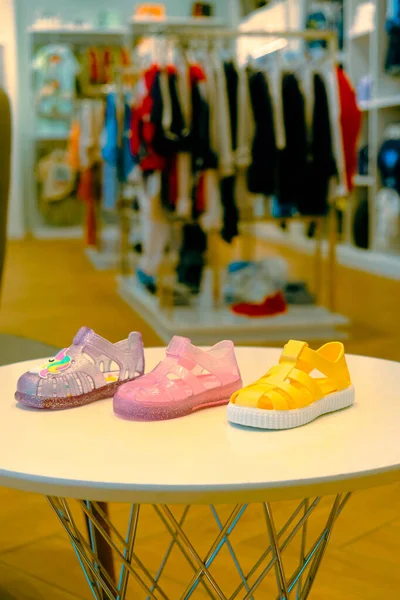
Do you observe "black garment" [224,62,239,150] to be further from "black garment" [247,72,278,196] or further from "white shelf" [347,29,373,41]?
"white shelf" [347,29,373,41]

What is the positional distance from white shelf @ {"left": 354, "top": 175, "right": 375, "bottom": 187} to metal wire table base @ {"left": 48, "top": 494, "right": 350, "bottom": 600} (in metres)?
4.92

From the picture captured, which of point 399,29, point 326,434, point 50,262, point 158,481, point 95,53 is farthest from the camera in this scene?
point 95,53

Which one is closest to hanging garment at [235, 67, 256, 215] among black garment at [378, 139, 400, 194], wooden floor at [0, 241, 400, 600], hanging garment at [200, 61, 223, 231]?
hanging garment at [200, 61, 223, 231]

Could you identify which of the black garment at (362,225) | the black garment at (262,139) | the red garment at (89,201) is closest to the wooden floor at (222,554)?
the black garment at (262,139)

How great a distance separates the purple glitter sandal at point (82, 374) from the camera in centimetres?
107

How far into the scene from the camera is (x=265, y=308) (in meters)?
4.26

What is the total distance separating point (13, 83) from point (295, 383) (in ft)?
30.5

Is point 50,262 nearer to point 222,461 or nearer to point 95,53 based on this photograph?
point 95,53

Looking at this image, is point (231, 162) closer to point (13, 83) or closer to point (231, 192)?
point (231, 192)

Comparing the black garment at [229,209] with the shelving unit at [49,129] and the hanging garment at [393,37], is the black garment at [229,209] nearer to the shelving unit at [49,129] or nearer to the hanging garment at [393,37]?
the hanging garment at [393,37]

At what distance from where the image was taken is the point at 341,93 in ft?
13.4

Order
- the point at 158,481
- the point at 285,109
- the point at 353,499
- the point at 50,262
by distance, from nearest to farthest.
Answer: the point at 158,481 < the point at 353,499 < the point at 285,109 < the point at 50,262

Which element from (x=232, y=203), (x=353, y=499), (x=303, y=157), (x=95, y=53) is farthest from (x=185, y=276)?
(x=95, y=53)

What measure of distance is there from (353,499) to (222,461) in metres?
1.38
